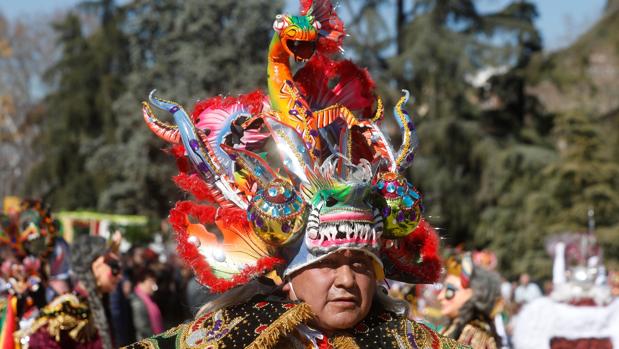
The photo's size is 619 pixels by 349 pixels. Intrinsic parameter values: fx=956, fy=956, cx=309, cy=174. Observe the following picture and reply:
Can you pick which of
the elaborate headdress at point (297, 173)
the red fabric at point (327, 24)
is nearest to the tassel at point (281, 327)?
the elaborate headdress at point (297, 173)

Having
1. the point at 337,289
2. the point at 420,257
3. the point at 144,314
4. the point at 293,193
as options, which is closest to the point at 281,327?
the point at 337,289

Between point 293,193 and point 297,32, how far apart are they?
33.7 inches

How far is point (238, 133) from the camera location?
13.9 ft

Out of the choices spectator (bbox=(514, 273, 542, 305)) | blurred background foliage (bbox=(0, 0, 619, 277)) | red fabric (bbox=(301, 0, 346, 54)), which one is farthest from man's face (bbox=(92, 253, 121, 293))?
blurred background foliage (bbox=(0, 0, 619, 277))

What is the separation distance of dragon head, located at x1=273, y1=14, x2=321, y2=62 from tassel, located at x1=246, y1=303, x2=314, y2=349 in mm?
1213

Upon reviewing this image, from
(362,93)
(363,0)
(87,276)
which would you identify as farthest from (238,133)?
(363,0)

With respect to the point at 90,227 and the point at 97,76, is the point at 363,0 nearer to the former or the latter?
the point at 90,227

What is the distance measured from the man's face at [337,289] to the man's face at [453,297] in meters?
3.05

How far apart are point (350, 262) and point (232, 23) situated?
26.0 m

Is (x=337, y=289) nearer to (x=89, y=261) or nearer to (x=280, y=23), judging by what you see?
(x=280, y=23)

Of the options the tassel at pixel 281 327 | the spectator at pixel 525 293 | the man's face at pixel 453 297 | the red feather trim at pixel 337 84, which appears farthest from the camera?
the spectator at pixel 525 293

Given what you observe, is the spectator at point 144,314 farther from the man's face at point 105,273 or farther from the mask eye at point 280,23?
the mask eye at point 280,23

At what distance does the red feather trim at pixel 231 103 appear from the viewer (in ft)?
13.9

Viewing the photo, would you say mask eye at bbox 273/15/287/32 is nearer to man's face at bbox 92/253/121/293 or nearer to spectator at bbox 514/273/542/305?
man's face at bbox 92/253/121/293
